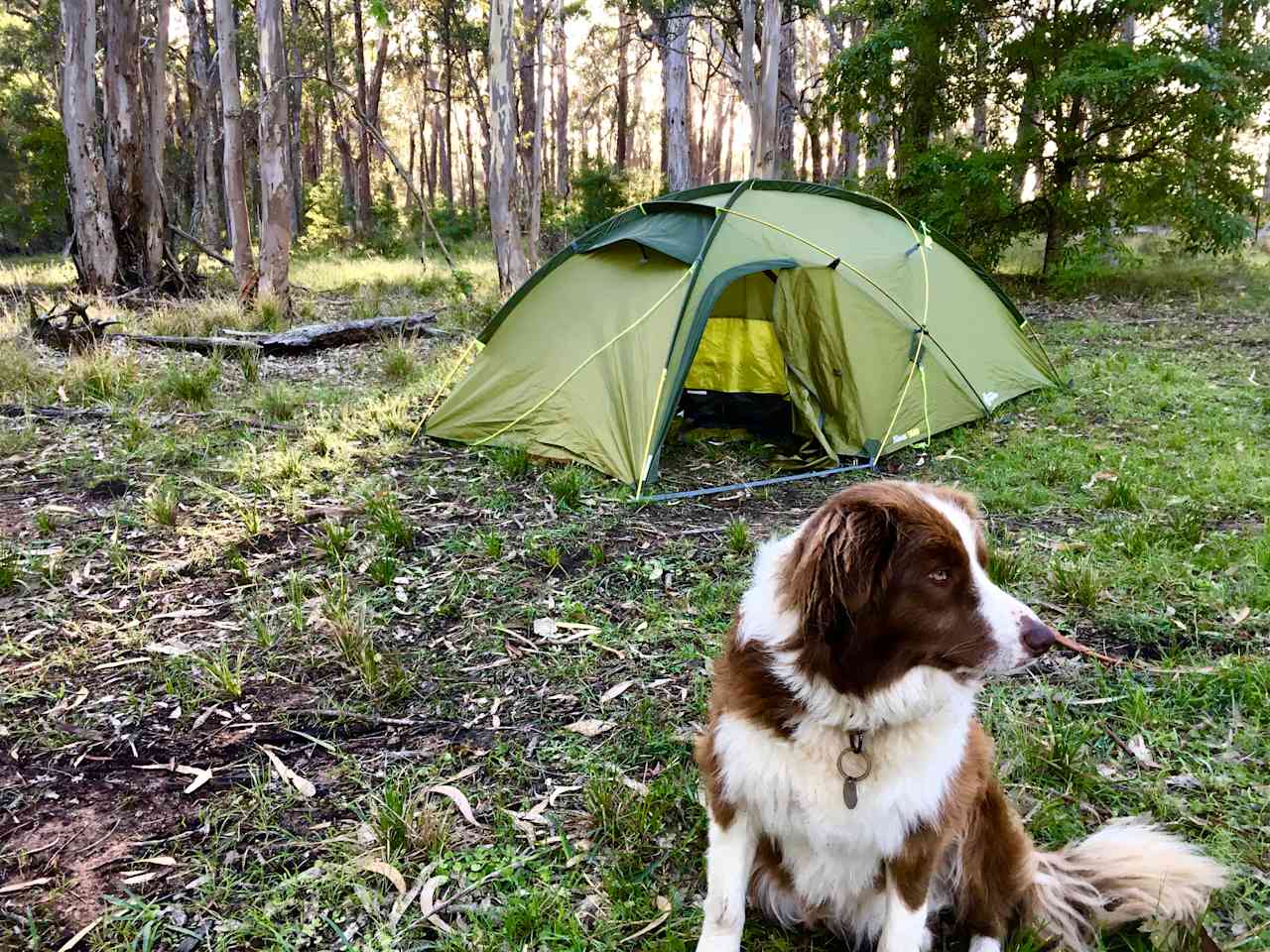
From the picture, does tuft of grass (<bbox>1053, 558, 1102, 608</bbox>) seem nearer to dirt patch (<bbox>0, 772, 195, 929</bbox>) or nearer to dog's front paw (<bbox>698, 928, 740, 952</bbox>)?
dog's front paw (<bbox>698, 928, 740, 952</bbox>)

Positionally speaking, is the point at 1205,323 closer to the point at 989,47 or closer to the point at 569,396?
the point at 989,47

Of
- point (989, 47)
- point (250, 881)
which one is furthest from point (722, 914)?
point (989, 47)

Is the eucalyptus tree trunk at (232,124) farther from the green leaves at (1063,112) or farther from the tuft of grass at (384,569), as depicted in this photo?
the green leaves at (1063,112)

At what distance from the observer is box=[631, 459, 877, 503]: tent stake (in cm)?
499

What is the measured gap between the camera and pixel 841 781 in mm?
1781

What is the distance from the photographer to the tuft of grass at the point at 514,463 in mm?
5273

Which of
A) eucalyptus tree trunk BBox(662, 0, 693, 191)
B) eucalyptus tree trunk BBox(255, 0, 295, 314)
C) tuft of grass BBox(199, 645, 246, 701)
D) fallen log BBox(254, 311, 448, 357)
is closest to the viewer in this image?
tuft of grass BBox(199, 645, 246, 701)

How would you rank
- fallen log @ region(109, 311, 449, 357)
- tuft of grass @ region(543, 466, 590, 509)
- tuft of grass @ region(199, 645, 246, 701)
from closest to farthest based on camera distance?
tuft of grass @ region(199, 645, 246, 701) → tuft of grass @ region(543, 466, 590, 509) → fallen log @ region(109, 311, 449, 357)

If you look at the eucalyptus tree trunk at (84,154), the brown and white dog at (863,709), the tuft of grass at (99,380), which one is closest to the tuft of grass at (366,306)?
the eucalyptus tree trunk at (84,154)

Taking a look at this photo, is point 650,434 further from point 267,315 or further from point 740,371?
point 267,315

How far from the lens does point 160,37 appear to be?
13641 mm

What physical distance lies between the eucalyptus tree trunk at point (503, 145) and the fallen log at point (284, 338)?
9.25ft

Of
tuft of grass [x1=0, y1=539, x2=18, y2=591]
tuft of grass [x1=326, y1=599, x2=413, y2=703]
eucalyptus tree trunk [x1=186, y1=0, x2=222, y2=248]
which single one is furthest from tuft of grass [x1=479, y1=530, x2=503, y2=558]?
eucalyptus tree trunk [x1=186, y1=0, x2=222, y2=248]

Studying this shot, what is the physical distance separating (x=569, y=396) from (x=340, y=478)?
1.57m
